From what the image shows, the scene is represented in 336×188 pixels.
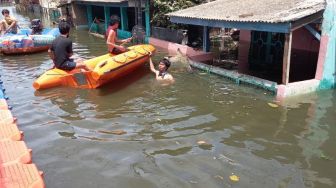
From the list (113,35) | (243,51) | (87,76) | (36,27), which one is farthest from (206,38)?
(36,27)

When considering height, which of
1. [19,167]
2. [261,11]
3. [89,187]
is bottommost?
[89,187]

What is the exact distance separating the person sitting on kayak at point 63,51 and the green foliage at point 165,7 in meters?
8.80

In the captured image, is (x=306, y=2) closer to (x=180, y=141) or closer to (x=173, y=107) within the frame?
(x=173, y=107)

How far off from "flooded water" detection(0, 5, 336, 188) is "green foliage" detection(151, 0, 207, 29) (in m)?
7.61

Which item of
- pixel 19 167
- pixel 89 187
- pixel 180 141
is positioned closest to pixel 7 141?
pixel 19 167

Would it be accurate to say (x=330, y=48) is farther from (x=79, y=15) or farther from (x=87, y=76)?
(x=79, y=15)

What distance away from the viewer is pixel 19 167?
4.34 m

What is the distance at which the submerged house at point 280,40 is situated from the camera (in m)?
8.48

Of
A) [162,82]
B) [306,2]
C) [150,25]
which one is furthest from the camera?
[150,25]

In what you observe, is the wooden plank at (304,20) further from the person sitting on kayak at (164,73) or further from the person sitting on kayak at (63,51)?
the person sitting on kayak at (63,51)

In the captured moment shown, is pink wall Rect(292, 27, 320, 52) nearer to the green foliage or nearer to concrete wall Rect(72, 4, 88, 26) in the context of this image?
the green foliage

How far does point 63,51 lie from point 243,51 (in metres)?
8.55

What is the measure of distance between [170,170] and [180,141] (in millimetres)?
1077

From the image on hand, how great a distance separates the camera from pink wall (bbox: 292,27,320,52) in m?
13.6
